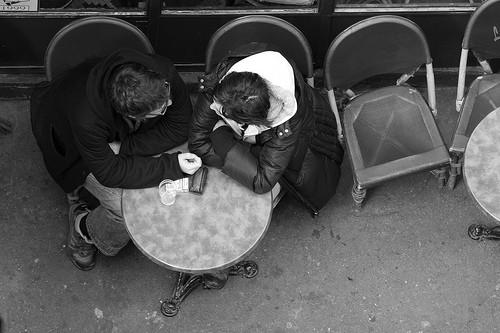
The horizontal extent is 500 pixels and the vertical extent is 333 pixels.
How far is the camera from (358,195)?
16.5ft

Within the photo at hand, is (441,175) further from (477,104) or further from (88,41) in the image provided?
(88,41)

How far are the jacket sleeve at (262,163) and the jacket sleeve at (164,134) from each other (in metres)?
0.36

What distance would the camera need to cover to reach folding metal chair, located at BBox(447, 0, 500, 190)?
4.70 meters

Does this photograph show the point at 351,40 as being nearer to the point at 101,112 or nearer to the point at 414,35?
the point at 414,35

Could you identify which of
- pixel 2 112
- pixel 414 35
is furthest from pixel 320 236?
pixel 2 112

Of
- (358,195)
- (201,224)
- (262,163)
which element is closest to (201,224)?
(201,224)

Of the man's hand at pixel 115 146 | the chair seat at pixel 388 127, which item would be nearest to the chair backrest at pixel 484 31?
the chair seat at pixel 388 127

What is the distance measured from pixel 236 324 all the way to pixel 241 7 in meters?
2.05

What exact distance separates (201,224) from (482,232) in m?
2.06

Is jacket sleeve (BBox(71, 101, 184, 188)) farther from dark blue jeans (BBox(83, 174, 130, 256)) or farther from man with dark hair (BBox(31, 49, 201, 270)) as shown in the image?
dark blue jeans (BBox(83, 174, 130, 256))

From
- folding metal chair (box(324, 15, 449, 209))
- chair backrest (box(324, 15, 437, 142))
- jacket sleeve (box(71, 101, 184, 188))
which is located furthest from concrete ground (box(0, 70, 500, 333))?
jacket sleeve (box(71, 101, 184, 188))

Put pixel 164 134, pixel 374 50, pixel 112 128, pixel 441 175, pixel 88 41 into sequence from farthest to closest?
pixel 441 175, pixel 374 50, pixel 88 41, pixel 164 134, pixel 112 128

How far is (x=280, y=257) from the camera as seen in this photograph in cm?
502

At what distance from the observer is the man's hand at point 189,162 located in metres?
4.16
